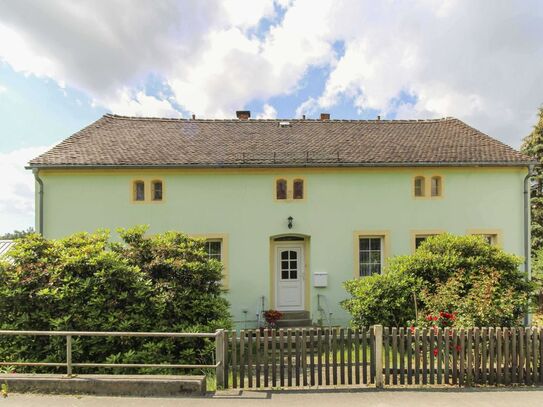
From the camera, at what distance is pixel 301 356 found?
5.23 meters

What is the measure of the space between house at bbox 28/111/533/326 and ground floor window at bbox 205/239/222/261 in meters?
0.03

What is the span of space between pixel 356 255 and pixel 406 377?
4.86 metres

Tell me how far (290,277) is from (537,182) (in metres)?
18.2

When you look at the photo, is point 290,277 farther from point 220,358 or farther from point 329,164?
point 220,358

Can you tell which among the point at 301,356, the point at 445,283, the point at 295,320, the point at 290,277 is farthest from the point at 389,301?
the point at 301,356

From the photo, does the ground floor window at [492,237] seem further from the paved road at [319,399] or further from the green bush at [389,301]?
the paved road at [319,399]

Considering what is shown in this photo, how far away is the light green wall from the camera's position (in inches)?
381

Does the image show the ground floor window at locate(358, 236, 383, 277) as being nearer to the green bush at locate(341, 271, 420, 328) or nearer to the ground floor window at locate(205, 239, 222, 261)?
the green bush at locate(341, 271, 420, 328)

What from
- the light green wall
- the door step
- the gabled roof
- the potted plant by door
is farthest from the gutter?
the door step

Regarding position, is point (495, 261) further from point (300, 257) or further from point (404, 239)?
point (300, 257)

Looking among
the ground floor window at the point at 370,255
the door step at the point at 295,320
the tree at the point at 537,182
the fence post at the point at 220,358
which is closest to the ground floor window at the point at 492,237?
the ground floor window at the point at 370,255

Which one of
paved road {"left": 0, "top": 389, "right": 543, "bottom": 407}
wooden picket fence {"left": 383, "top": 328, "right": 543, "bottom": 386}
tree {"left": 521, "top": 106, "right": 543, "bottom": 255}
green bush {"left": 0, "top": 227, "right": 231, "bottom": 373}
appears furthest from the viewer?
tree {"left": 521, "top": 106, "right": 543, "bottom": 255}

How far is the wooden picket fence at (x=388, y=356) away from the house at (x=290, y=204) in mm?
4450

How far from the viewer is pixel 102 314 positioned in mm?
6023
